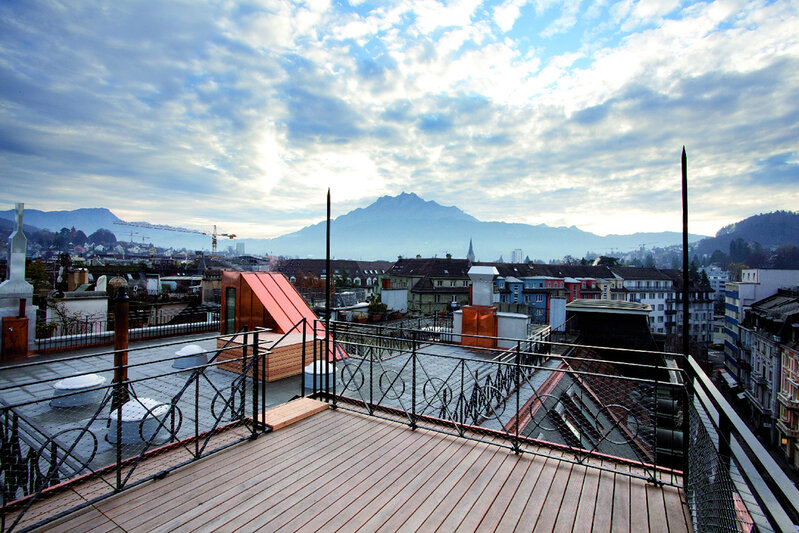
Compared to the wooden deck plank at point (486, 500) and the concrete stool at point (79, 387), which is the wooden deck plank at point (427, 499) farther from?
the concrete stool at point (79, 387)

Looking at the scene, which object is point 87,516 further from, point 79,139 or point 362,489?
point 79,139

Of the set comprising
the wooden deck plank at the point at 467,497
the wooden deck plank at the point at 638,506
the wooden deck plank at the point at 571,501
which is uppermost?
the wooden deck plank at the point at 638,506

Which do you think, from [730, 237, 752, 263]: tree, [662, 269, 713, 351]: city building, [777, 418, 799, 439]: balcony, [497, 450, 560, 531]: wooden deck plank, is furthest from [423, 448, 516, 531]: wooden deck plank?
[730, 237, 752, 263]: tree

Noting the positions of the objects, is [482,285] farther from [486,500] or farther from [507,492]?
[486,500]

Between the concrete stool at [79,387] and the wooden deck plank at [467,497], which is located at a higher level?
the wooden deck plank at [467,497]

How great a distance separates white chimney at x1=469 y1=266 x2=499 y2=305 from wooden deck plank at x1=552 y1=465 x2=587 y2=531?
8.95 metres

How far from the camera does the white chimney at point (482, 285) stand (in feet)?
40.3

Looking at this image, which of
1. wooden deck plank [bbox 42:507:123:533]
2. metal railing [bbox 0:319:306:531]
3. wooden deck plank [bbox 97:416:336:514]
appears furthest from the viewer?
wooden deck plank [bbox 97:416:336:514]

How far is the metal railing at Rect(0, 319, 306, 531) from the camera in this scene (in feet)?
8.79

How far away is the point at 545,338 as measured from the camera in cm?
1313

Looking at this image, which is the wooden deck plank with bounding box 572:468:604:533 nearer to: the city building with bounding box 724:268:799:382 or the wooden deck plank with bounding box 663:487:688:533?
the wooden deck plank with bounding box 663:487:688:533

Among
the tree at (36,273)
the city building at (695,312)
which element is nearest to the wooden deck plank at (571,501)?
the tree at (36,273)

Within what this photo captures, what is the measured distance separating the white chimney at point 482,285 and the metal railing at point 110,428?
25.4 feet

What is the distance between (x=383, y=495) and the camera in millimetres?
3086
